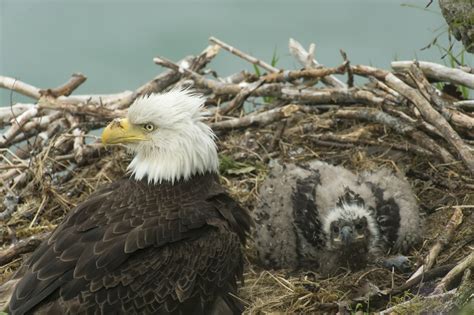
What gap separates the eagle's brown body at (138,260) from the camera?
5766 mm

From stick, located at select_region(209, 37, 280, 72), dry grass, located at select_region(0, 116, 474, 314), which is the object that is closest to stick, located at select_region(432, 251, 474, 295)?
dry grass, located at select_region(0, 116, 474, 314)

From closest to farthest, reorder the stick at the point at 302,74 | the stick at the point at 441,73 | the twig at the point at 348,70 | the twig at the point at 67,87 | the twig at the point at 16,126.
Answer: the stick at the point at 441,73, the twig at the point at 348,70, the stick at the point at 302,74, the twig at the point at 16,126, the twig at the point at 67,87

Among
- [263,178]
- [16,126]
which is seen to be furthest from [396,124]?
[16,126]

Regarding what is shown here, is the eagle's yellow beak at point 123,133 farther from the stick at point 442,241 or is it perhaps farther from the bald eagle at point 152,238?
the stick at point 442,241

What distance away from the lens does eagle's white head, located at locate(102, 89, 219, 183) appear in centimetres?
657

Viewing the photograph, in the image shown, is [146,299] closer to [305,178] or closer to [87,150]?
[305,178]

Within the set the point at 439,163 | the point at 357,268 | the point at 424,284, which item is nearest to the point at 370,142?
the point at 439,163

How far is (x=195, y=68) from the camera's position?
9.21 metres

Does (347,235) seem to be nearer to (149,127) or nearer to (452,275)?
(452,275)

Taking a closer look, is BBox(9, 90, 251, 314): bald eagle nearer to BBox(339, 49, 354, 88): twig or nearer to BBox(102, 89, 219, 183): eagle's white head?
BBox(102, 89, 219, 183): eagle's white head

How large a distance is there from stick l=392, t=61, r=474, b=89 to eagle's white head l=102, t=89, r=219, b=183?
198cm

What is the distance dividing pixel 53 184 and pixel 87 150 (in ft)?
1.36

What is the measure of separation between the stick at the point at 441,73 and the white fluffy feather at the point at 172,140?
198cm

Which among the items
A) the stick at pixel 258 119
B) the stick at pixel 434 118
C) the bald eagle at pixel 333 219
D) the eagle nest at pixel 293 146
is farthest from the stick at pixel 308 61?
the bald eagle at pixel 333 219
